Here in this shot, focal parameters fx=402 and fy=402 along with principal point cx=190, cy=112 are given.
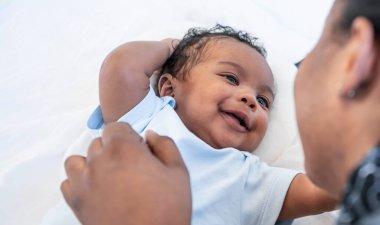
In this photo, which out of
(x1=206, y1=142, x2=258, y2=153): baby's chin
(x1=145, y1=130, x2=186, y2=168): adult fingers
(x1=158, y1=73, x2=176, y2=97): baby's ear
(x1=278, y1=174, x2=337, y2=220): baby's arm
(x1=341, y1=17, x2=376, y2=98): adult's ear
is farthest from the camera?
(x1=158, y1=73, x2=176, y2=97): baby's ear

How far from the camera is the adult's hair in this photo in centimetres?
38

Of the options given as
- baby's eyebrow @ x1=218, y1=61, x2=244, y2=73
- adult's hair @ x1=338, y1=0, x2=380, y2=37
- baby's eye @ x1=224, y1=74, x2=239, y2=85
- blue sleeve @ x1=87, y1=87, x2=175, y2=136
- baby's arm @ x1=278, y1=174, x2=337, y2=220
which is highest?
adult's hair @ x1=338, y1=0, x2=380, y2=37

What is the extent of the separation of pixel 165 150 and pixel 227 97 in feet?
1.40

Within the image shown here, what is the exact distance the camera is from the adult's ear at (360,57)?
0.36 meters

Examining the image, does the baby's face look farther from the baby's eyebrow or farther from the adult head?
the adult head

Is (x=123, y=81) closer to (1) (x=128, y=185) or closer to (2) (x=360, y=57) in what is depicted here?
(1) (x=128, y=185)

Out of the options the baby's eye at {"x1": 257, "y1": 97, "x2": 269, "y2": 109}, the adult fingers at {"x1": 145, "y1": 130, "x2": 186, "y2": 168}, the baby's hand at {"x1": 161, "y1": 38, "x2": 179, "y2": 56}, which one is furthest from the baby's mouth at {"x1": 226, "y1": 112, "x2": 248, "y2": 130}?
the adult fingers at {"x1": 145, "y1": 130, "x2": 186, "y2": 168}

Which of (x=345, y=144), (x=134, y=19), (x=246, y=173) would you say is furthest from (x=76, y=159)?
(x=134, y=19)

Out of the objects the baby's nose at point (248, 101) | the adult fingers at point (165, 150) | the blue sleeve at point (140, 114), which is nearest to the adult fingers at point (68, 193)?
the adult fingers at point (165, 150)

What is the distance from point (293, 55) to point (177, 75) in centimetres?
47

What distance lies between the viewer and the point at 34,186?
0.87m

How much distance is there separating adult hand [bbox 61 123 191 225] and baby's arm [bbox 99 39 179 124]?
0.41 metres

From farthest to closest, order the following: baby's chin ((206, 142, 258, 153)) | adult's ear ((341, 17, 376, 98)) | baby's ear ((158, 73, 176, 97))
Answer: baby's ear ((158, 73, 176, 97)) < baby's chin ((206, 142, 258, 153)) < adult's ear ((341, 17, 376, 98))

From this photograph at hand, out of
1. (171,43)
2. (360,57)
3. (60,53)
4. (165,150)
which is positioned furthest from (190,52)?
(360,57)
